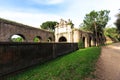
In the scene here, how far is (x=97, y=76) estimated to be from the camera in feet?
22.1

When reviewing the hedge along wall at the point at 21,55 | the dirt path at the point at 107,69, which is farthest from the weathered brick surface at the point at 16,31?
the dirt path at the point at 107,69

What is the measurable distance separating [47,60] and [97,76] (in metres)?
5.09

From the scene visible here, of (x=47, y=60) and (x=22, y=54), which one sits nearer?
(x=22, y=54)

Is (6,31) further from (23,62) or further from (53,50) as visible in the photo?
(23,62)

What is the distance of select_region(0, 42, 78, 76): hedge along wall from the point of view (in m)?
Answer: 6.44

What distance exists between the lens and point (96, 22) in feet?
123

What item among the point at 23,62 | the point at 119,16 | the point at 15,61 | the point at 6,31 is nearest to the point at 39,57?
the point at 23,62

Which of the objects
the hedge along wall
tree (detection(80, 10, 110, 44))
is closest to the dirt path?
the hedge along wall

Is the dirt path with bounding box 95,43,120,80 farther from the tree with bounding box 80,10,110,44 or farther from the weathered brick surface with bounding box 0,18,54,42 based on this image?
the tree with bounding box 80,10,110,44

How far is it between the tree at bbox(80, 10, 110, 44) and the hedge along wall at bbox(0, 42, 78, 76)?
28493mm

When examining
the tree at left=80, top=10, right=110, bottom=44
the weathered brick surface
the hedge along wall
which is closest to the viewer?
the hedge along wall

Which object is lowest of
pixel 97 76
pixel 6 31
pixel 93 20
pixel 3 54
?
pixel 97 76

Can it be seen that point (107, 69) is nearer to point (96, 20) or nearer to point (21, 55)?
point (21, 55)

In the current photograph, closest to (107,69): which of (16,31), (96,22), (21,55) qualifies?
(21,55)
